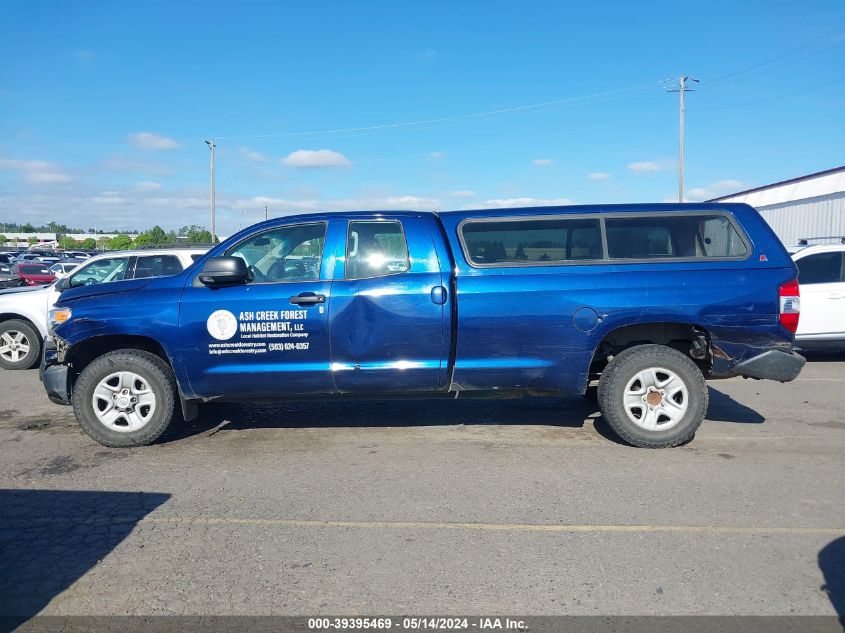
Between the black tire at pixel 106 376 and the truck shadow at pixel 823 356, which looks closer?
the black tire at pixel 106 376

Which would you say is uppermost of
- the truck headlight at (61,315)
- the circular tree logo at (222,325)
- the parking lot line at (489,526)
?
the truck headlight at (61,315)

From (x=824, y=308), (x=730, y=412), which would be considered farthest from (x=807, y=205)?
(x=730, y=412)

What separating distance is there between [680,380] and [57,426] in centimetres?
578

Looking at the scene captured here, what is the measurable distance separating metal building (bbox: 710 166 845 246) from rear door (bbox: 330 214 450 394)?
62.4ft

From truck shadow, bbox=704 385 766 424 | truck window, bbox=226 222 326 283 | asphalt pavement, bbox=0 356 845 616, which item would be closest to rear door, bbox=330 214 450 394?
truck window, bbox=226 222 326 283

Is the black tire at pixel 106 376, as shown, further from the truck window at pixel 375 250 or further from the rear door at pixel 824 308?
the rear door at pixel 824 308

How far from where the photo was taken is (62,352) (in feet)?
18.8

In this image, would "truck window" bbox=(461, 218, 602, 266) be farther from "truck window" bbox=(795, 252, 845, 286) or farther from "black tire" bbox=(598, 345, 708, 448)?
"truck window" bbox=(795, 252, 845, 286)

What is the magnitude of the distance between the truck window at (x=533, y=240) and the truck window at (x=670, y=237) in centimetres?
18

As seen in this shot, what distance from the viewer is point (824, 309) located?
9.30 meters

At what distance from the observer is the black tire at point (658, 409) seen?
5484 millimetres

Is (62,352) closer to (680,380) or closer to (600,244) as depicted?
(600,244)

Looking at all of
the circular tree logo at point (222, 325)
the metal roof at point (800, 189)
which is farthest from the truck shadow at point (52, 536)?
the metal roof at point (800, 189)

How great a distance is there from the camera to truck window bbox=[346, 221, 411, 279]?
218 inches
